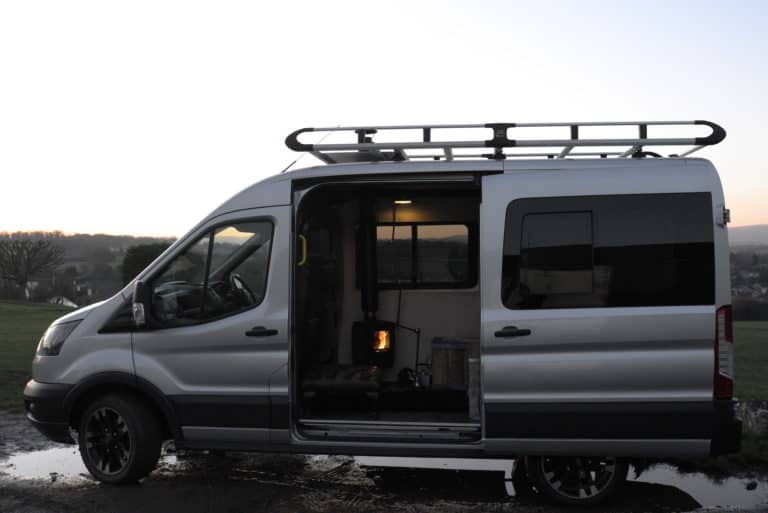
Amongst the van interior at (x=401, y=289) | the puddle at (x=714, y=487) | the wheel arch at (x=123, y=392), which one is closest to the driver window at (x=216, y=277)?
the wheel arch at (x=123, y=392)

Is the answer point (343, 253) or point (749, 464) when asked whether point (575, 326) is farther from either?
point (343, 253)

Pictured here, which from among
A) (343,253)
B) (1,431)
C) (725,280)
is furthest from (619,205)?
(1,431)

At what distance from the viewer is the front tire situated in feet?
19.3

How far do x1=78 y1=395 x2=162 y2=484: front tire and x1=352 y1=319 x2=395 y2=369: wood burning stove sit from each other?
2431 mm

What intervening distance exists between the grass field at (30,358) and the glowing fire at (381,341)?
435cm

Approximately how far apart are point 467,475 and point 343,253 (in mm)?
2632

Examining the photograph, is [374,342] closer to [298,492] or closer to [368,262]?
[368,262]

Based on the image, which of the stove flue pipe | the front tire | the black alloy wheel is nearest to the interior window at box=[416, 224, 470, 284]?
the stove flue pipe

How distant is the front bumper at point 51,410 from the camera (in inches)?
236

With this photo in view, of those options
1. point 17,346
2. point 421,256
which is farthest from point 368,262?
point 17,346

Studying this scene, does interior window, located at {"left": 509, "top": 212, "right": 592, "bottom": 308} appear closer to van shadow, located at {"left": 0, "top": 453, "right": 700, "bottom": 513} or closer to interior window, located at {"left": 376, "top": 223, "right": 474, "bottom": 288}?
van shadow, located at {"left": 0, "top": 453, "right": 700, "bottom": 513}

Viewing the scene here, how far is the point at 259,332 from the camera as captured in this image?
565 cm

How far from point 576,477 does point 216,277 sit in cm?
305

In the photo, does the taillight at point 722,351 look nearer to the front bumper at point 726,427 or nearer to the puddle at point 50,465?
the front bumper at point 726,427
